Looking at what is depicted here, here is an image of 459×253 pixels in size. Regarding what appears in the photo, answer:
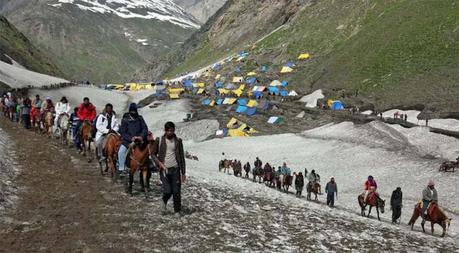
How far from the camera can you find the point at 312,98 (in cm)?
9675

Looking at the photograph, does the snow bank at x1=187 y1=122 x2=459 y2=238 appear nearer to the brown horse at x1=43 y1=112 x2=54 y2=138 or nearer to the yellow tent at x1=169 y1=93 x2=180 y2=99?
the brown horse at x1=43 y1=112 x2=54 y2=138

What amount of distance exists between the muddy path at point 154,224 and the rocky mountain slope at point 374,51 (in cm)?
6209

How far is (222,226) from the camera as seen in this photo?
48.6 ft

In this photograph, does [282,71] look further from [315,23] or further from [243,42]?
[243,42]

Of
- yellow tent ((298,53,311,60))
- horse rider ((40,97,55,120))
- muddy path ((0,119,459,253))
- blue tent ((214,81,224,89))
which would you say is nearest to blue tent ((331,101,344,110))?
yellow tent ((298,53,311,60))

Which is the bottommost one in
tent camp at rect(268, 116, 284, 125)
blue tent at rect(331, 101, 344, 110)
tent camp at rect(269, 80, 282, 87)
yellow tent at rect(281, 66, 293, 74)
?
tent camp at rect(268, 116, 284, 125)

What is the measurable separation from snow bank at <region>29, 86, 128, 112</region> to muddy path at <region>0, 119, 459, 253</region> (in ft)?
255

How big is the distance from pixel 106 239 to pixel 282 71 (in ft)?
354

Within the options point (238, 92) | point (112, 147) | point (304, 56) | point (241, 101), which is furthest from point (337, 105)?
point (112, 147)

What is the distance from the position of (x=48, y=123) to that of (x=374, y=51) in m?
82.5

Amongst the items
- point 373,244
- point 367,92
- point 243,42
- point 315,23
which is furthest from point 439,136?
point 243,42

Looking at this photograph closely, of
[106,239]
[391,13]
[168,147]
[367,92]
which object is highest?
[391,13]

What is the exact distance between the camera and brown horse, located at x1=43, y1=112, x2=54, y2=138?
32.4 metres

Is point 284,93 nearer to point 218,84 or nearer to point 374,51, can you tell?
point 374,51
